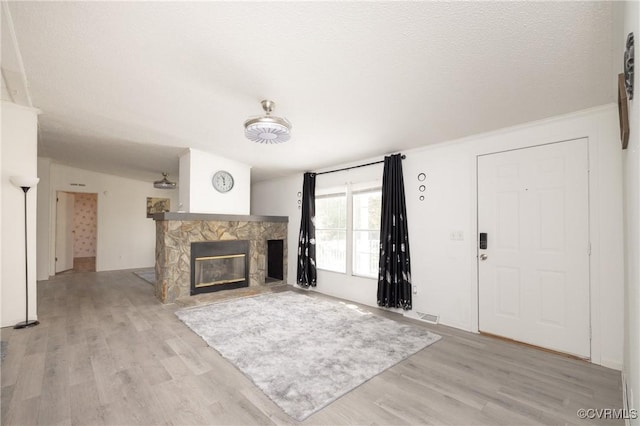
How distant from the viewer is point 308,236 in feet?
17.4

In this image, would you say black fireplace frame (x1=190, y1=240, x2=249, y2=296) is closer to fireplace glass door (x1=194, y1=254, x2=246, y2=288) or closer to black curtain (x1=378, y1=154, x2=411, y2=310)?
fireplace glass door (x1=194, y1=254, x2=246, y2=288)

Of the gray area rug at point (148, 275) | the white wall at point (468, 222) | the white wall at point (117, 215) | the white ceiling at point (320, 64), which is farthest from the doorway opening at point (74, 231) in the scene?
the white wall at point (468, 222)

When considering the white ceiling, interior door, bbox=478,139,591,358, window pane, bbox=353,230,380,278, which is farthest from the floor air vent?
the white ceiling

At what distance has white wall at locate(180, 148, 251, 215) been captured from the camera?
15.0 feet

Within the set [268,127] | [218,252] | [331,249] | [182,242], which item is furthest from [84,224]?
[268,127]

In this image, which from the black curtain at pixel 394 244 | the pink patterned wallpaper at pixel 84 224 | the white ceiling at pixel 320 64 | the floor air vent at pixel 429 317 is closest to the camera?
the white ceiling at pixel 320 64

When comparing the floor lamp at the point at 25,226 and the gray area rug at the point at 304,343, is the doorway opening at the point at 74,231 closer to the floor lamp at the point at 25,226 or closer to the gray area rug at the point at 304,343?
the floor lamp at the point at 25,226

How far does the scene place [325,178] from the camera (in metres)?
5.19

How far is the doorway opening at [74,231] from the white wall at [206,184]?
4084 mm

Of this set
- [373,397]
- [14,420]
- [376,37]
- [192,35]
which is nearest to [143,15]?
[192,35]

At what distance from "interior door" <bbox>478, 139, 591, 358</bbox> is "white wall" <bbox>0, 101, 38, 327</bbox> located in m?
5.39

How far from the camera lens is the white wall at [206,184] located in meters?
4.59

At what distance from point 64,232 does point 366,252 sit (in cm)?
787

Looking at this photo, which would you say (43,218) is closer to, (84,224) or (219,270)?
(84,224)
